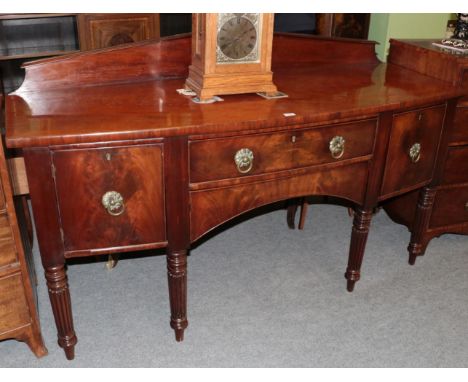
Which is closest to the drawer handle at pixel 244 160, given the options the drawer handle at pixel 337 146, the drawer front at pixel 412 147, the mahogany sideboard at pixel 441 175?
the drawer handle at pixel 337 146

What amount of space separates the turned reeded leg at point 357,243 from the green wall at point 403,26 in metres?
1.50

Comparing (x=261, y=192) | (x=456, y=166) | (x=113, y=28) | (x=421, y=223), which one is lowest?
(x=421, y=223)

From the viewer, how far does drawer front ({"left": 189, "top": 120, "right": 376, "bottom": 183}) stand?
5.29 feet

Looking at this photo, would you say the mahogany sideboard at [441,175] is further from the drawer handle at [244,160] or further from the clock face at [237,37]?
the drawer handle at [244,160]

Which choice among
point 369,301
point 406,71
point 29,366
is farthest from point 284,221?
point 29,366

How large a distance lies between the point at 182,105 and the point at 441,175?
1221 millimetres

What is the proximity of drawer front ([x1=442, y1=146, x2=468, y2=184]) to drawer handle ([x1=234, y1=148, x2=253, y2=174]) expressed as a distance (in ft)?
3.63

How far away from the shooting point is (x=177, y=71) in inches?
80.3

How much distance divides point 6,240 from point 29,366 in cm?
52

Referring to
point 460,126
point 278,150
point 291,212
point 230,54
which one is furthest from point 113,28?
point 460,126

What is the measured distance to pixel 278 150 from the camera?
1706 mm

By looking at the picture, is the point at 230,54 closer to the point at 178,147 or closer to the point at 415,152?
the point at 178,147

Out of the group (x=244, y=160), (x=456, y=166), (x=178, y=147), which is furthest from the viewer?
(x=456, y=166)

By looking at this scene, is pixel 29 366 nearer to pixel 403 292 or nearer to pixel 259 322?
pixel 259 322
